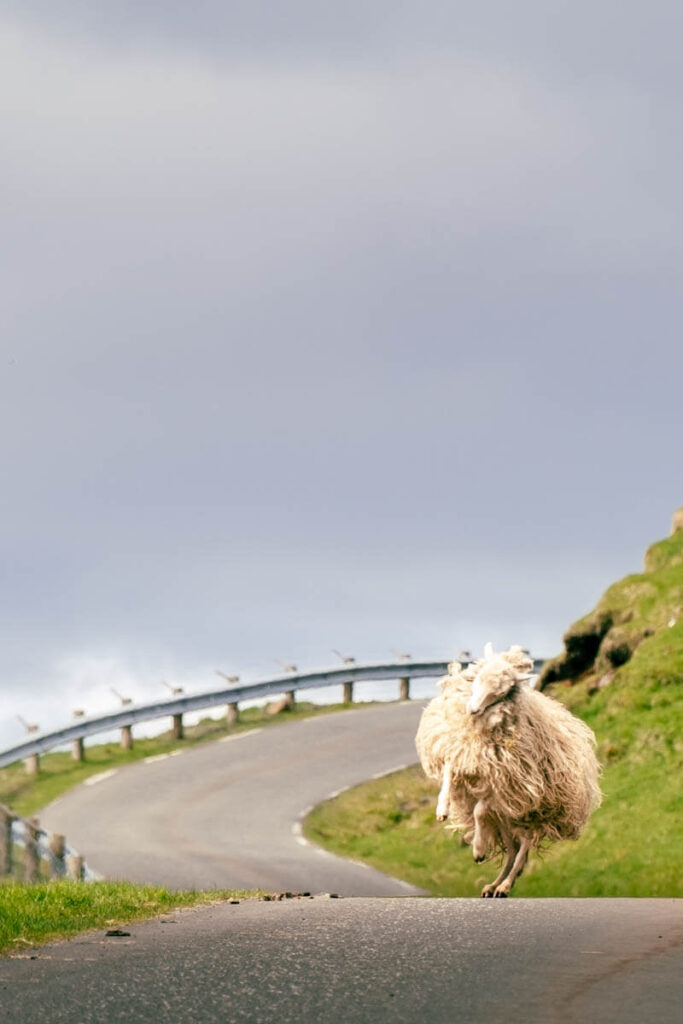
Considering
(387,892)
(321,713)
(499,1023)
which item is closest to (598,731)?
(387,892)

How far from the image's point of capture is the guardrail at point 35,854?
74.6 ft

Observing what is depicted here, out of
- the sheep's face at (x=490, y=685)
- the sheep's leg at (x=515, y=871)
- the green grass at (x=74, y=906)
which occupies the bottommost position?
the sheep's leg at (x=515, y=871)

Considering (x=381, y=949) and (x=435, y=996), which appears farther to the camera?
(x=381, y=949)

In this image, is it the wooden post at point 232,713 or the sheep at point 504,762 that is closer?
the sheep at point 504,762

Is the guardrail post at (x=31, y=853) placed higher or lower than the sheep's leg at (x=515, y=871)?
higher

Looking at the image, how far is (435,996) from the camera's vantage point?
7902 mm

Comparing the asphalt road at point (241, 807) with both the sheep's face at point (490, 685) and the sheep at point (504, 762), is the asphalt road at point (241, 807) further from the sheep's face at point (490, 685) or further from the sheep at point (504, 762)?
the sheep's face at point (490, 685)

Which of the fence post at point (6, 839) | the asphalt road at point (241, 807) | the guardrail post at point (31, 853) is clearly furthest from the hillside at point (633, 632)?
the fence post at point (6, 839)

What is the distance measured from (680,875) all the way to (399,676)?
2234 centimetres

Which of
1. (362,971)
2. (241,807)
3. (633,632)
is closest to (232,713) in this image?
(241,807)

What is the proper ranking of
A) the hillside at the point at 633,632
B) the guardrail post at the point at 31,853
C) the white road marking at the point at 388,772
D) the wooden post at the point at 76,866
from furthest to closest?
the white road marking at the point at 388,772 < the hillside at the point at 633,632 < the guardrail post at the point at 31,853 < the wooden post at the point at 76,866

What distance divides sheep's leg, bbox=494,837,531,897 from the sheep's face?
1708mm

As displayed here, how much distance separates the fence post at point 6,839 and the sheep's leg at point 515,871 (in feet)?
41.6

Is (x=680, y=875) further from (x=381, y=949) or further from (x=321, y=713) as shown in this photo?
(x=321, y=713)
